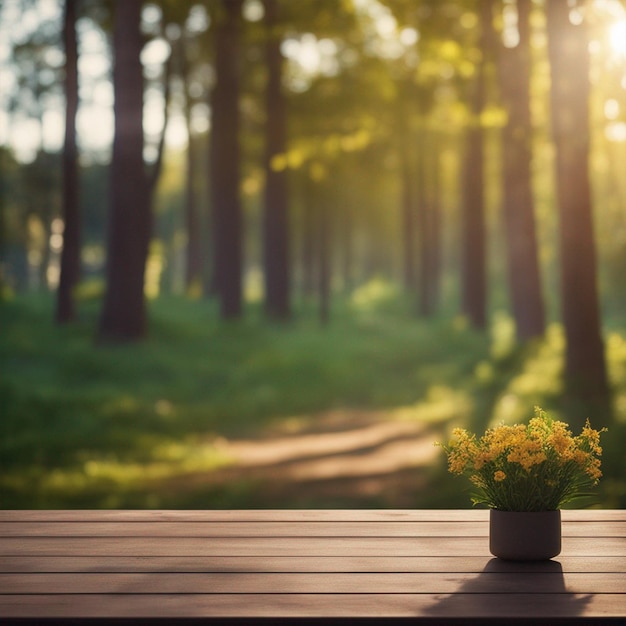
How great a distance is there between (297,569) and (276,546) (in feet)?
1.59

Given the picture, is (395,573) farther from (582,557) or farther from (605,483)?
(605,483)

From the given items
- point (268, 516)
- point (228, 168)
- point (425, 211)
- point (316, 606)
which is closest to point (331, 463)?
point (268, 516)

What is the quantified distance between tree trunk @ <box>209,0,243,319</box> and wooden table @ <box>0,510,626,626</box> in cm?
2088

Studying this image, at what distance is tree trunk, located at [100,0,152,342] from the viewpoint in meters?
18.2

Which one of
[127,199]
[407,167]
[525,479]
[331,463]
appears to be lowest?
[331,463]

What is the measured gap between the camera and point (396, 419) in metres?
17.5

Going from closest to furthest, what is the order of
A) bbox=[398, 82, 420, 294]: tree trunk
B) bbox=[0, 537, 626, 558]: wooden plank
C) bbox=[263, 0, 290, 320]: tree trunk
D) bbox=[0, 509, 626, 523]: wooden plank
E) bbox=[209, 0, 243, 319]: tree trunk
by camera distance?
bbox=[0, 537, 626, 558]: wooden plank, bbox=[0, 509, 626, 523]: wooden plank, bbox=[209, 0, 243, 319]: tree trunk, bbox=[263, 0, 290, 320]: tree trunk, bbox=[398, 82, 420, 294]: tree trunk

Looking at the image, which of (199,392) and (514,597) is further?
(199,392)

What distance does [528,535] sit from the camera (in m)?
4.54

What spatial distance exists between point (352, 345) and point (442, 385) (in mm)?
6142

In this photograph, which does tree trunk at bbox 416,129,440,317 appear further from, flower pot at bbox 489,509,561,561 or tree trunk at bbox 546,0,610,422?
flower pot at bbox 489,509,561,561

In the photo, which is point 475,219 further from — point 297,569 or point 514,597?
point 514,597

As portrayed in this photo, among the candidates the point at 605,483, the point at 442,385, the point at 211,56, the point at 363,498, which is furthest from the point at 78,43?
the point at 605,483

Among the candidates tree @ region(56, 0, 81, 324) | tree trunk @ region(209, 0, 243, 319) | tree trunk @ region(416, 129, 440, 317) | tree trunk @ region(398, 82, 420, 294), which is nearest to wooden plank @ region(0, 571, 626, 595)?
tree @ region(56, 0, 81, 324)
